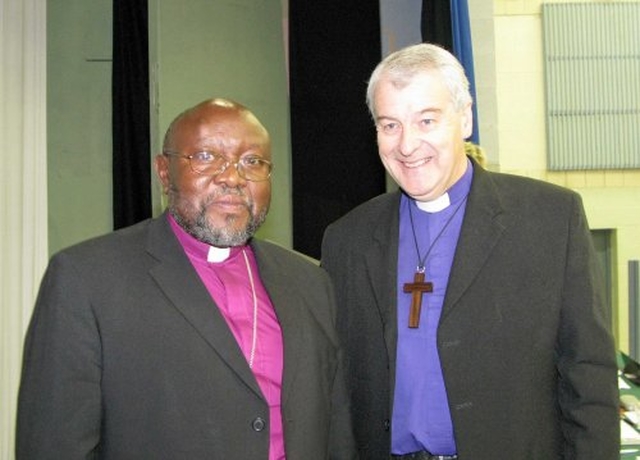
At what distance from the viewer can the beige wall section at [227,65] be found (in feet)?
15.9

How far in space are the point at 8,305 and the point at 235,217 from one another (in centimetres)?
305

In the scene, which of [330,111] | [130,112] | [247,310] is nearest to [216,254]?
[247,310]

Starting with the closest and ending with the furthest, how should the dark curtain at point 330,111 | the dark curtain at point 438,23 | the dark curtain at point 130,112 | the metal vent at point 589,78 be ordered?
the dark curtain at point 438,23, the dark curtain at point 330,111, the dark curtain at point 130,112, the metal vent at point 589,78

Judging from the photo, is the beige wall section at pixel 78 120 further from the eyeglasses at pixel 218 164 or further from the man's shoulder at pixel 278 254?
the eyeglasses at pixel 218 164

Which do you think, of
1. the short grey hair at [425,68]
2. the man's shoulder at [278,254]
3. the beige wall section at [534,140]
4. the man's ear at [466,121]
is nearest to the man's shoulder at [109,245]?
the man's shoulder at [278,254]

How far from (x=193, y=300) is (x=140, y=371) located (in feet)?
0.68

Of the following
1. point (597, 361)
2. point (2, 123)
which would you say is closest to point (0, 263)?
point (2, 123)

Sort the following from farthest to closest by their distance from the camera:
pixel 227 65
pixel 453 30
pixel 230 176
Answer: pixel 227 65, pixel 453 30, pixel 230 176

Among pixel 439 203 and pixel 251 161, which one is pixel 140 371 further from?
pixel 439 203

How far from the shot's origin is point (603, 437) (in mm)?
1873

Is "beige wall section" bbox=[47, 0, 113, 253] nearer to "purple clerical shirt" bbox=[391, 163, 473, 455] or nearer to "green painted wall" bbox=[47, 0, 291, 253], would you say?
"green painted wall" bbox=[47, 0, 291, 253]

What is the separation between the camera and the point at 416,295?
6.46ft

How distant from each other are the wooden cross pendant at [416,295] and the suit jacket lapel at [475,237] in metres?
0.07

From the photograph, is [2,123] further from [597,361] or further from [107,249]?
[597,361]
